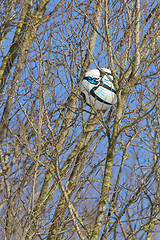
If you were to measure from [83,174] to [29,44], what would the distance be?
3.20 meters

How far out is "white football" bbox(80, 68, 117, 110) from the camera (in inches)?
211

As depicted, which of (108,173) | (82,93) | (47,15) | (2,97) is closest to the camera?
(108,173)

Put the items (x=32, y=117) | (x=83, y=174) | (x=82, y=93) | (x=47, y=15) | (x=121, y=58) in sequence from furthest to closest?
(x=47, y=15)
(x=32, y=117)
(x=83, y=174)
(x=121, y=58)
(x=82, y=93)

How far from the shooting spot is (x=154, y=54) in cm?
587

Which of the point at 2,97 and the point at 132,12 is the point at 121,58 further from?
the point at 2,97

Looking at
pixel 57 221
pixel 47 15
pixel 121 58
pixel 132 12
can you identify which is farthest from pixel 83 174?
pixel 47 15

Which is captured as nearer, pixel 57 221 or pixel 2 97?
pixel 57 221

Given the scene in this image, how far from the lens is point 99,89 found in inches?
213

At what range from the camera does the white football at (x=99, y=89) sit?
5348 mm

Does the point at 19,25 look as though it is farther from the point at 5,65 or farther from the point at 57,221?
the point at 57,221

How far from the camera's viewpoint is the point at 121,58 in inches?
240

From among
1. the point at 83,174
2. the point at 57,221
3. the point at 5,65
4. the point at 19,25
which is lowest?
the point at 57,221

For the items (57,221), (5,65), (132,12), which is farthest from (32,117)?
(132,12)

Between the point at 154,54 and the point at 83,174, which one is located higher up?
the point at 154,54
